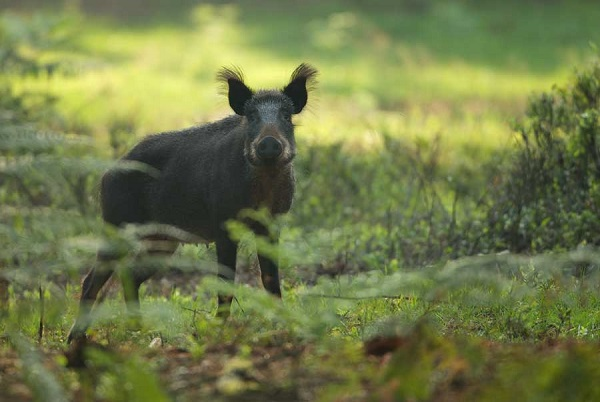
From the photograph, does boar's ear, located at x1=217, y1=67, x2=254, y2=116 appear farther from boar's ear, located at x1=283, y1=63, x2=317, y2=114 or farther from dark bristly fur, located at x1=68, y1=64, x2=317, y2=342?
boar's ear, located at x1=283, y1=63, x2=317, y2=114

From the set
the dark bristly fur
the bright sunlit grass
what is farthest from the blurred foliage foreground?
the bright sunlit grass

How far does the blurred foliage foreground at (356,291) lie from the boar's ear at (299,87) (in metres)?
0.89

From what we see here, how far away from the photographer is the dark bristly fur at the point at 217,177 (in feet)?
25.8

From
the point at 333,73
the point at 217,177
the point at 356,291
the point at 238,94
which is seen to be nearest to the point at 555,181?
the point at 238,94

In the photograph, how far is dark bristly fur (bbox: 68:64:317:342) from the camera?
7.86 m

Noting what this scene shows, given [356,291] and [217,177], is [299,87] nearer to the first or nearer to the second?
[217,177]

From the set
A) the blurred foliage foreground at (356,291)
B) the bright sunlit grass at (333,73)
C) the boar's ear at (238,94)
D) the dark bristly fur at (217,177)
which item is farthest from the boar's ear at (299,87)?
the bright sunlit grass at (333,73)

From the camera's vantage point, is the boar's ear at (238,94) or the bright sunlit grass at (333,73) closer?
the boar's ear at (238,94)

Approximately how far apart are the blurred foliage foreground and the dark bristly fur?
0.29 metres

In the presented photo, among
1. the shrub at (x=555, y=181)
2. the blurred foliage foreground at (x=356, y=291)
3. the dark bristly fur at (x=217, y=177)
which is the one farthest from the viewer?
the shrub at (x=555, y=181)

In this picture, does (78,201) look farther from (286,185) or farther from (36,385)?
(36,385)

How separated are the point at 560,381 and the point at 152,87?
17406mm

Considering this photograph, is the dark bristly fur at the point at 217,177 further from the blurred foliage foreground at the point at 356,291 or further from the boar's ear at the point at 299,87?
the blurred foliage foreground at the point at 356,291

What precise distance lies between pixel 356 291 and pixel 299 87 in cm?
304
